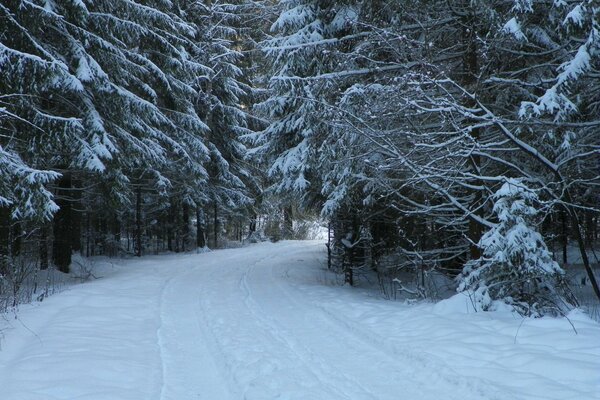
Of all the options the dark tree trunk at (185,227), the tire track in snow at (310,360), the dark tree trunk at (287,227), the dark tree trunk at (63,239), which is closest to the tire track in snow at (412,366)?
the tire track in snow at (310,360)

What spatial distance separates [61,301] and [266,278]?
18.9 ft

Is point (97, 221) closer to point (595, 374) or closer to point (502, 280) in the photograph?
point (502, 280)

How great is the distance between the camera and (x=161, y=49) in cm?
1456

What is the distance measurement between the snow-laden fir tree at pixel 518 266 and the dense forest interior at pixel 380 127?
0.02 meters

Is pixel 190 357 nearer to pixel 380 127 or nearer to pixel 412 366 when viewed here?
pixel 412 366

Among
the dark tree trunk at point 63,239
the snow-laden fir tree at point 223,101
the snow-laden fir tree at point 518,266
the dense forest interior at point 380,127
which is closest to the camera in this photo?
the snow-laden fir tree at point 518,266

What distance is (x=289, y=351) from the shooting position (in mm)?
6125

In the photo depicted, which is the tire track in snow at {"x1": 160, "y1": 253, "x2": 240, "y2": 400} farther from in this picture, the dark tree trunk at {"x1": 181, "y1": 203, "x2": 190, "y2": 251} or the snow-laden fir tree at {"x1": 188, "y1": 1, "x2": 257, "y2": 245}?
the dark tree trunk at {"x1": 181, "y1": 203, "x2": 190, "y2": 251}

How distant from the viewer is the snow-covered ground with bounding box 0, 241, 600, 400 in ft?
15.1

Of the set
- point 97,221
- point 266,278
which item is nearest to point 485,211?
point 266,278

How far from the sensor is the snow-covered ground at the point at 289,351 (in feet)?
15.1

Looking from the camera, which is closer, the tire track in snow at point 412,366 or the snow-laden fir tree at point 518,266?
the tire track in snow at point 412,366

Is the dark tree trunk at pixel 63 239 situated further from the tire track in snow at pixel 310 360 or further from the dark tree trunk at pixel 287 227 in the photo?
the dark tree trunk at pixel 287 227

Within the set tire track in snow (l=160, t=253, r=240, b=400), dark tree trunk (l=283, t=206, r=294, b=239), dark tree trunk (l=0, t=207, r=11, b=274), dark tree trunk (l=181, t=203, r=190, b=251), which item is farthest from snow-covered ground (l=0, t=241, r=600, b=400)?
dark tree trunk (l=283, t=206, r=294, b=239)
